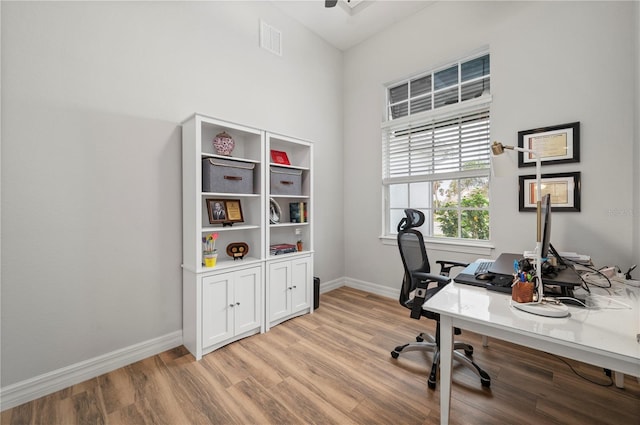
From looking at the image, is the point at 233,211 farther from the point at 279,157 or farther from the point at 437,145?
the point at 437,145

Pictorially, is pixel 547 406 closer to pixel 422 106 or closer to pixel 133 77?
pixel 422 106

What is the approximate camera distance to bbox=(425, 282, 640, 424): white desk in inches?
39.5

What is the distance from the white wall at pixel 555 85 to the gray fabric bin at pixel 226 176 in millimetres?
2121

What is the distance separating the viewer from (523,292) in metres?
1.36

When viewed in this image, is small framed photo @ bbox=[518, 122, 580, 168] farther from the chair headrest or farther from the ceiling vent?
the ceiling vent

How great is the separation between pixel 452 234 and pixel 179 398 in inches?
121

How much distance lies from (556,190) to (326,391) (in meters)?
2.61

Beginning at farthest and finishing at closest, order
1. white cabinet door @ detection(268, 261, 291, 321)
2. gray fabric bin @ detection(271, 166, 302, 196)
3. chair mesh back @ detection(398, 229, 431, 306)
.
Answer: gray fabric bin @ detection(271, 166, 302, 196) → white cabinet door @ detection(268, 261, 291, 321) → chair mesh back @ detection(398, 229, 431, 306)

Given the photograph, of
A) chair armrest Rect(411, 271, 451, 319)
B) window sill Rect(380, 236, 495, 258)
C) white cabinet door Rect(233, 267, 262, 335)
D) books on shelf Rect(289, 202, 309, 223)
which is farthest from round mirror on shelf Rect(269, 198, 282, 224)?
window sill Rect(380, 236, 495, 258)

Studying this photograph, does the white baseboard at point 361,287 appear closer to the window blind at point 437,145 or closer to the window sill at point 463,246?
the window sill at point 463,246

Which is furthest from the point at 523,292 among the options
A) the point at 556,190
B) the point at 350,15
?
the point at 350,15

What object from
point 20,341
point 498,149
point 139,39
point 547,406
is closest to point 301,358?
point 547,406

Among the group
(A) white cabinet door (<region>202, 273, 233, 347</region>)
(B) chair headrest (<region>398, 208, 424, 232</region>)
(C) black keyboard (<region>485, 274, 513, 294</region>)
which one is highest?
(B) chair headrest (<region>398, 208, 424, 232</region>)

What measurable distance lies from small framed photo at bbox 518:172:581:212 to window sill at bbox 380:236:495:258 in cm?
52
